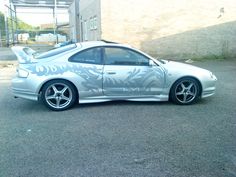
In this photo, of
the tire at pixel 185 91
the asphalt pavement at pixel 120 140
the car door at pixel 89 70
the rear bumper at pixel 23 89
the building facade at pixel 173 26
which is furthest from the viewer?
the building facade at pixel 173 26

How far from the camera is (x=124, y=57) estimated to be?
6.51 metres

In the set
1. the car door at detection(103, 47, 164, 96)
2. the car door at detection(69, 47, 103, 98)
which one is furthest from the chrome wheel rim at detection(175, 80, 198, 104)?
the car door at detection(69, 47, 103, 98)

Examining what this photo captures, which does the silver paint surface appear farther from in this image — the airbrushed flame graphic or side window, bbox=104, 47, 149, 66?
side window, bbox=104, 47, 149, 66

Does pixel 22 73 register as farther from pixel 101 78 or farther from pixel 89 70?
pixel 101 78

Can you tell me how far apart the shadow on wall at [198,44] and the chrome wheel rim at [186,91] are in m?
11.3

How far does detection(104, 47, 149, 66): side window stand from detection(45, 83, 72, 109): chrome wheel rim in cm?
116

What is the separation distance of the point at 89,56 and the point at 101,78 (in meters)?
0.56

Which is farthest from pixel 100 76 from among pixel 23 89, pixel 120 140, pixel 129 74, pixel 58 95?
pixel 120 140

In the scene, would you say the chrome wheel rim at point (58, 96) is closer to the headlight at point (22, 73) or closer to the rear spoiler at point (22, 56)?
the headlight at point (22, 73)

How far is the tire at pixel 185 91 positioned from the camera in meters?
6.57

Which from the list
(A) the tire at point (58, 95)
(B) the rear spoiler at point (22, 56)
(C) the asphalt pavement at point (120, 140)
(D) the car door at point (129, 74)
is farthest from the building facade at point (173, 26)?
(A) the tire at point (58, 95)

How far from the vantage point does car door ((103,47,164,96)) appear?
Answer: 20.8 ft

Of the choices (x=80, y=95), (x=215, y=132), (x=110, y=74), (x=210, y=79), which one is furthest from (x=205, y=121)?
(x=80, y=95)

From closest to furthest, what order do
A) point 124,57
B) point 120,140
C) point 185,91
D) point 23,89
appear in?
1. point 120,140
2. point 23,89
3. point 124,57
4. point 185,91
